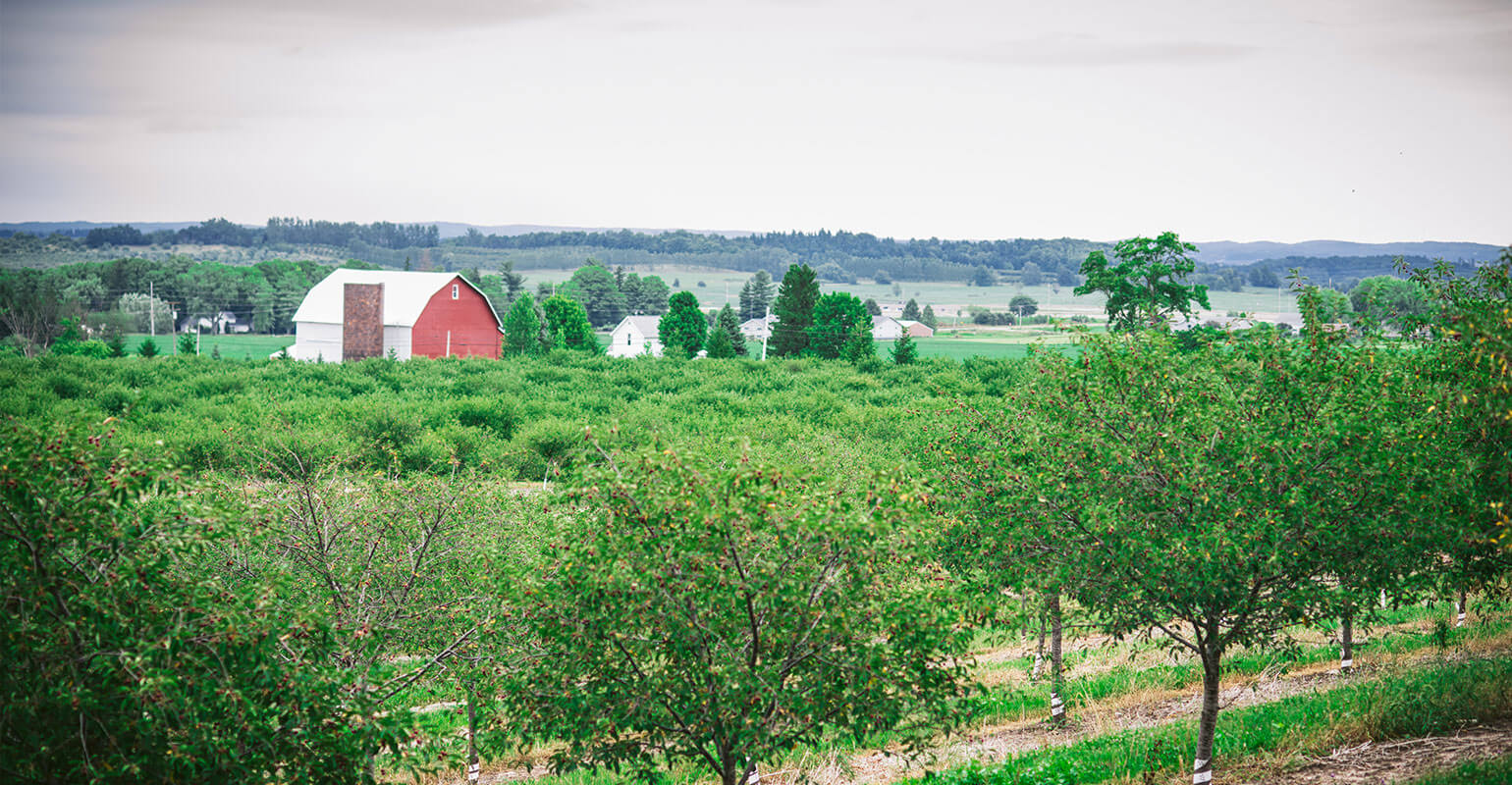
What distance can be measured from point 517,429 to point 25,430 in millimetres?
46631

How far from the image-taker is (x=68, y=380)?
2240 inches

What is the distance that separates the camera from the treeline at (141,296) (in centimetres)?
8144

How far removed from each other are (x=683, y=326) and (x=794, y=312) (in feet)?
38.9

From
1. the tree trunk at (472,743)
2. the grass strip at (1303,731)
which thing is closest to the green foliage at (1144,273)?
the grass strip at (1303,731)

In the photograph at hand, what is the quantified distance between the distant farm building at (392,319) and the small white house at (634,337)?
38000 millimetres

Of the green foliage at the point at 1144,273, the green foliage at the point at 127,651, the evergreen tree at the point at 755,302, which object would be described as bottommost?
the green foliage at the point at 127,651

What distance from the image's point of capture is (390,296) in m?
81.4

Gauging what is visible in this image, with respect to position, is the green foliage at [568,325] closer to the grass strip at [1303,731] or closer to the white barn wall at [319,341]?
the white barn wall at [319,341]

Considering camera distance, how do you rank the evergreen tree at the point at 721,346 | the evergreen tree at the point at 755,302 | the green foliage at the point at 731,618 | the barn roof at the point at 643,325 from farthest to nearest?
the evergreen tree at the point at 755,302 < the barn roof at the point at 643,325 < the evergreen tree at the point at 721,346 < the green foliage at the point at 731,618

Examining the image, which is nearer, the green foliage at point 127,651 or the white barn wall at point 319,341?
the green foliage at point 127,651

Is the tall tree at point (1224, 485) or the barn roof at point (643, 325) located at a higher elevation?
the tall tree at point (1224, 485)

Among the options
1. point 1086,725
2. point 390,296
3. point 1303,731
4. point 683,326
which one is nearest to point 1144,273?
point 683,326

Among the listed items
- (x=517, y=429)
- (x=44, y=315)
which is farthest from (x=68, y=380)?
(x=44, y=315)

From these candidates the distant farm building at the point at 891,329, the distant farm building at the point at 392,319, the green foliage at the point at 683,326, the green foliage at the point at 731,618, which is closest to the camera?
the green foliage at the point at 731,618
